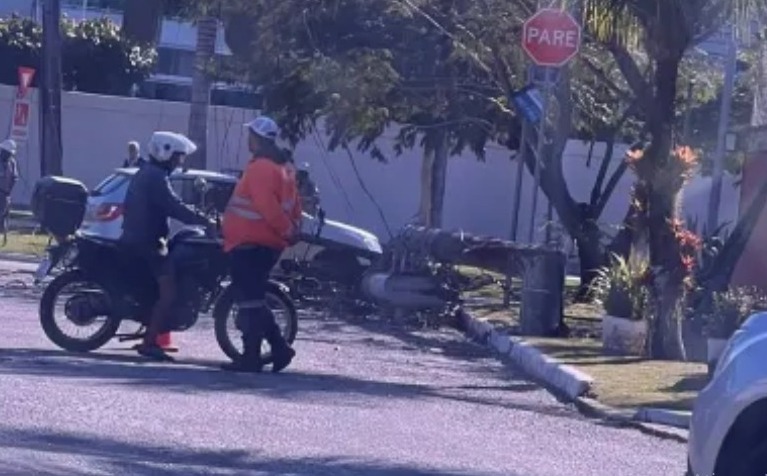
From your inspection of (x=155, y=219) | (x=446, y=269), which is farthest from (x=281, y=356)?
(x=446, y=269)

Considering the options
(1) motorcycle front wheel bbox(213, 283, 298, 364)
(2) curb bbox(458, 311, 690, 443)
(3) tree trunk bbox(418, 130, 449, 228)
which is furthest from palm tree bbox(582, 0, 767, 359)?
(3) tree trunk bbox(418, 130, 449, 228)

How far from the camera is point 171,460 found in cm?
1099

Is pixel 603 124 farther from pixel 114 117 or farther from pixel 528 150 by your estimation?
pixel 114 117

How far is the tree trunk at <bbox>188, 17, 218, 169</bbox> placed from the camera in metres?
37.6

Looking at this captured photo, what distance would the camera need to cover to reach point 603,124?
31.7 m

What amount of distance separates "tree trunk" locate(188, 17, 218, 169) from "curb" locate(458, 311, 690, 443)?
15.3 metres

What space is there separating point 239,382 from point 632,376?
4.29m

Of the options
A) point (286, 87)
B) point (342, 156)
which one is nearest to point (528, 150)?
point (286, 87)

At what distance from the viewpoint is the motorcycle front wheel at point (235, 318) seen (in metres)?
16.4

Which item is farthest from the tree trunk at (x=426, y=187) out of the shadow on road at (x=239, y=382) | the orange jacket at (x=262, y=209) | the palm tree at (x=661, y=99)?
the orange jacket at (x=262, y=209)

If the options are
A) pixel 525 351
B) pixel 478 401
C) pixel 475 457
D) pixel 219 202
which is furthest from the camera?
pixel 219 202

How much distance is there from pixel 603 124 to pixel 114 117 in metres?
16.8

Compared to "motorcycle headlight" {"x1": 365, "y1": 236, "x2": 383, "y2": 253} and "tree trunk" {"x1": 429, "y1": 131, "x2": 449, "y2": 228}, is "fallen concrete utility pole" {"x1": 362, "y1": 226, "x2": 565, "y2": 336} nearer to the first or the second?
"motorcycle headlight" {"x1": 365, "y1": 236, "x2": 383, "y2": 253}

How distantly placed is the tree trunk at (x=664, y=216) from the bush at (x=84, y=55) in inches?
1267
